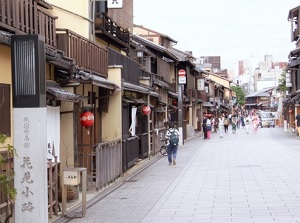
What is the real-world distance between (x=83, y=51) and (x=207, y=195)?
5548 millimetres

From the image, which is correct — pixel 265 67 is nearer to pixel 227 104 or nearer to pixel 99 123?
pixel 227 104

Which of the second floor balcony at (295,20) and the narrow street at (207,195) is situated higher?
the second floor balcony at (295,20)

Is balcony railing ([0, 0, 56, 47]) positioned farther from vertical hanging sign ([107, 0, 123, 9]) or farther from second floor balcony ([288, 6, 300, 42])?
second floor balcony ([288, 6, 300, 42])

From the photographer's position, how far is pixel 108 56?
62.8 ft

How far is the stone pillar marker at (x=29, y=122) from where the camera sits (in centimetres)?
823

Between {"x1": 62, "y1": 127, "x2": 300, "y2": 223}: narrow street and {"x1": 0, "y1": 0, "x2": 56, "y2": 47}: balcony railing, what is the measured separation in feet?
13.4

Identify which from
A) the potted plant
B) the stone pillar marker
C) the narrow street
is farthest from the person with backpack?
the stone pillar marker

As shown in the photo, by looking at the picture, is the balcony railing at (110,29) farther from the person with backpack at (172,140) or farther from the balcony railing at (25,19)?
the balcony railing at (25,19)

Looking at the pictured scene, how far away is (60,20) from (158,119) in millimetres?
16452

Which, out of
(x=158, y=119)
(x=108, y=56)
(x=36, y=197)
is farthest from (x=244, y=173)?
(x=158, y=119)

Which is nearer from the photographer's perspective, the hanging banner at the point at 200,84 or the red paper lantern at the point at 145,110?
the red paper lantern at the point at 145,110

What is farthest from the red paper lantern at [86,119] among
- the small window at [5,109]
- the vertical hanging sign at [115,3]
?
the vertical hanging sign at [115,3]

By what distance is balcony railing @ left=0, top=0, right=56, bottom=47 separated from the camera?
10023 millimetres

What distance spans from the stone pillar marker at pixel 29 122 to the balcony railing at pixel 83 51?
5.68 metres
